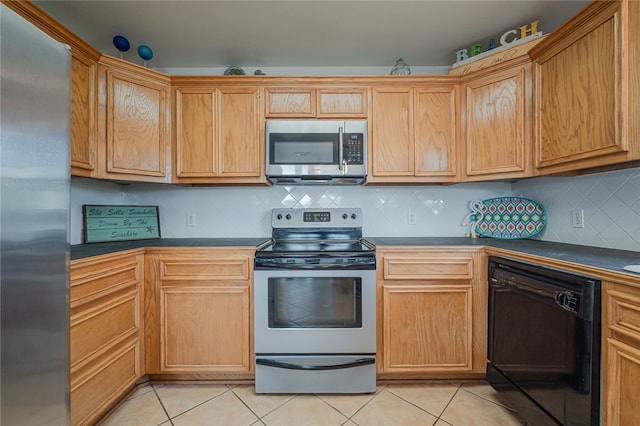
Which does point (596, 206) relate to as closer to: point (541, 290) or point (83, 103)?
point (541, 290)

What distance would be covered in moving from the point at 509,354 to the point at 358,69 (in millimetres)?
2397

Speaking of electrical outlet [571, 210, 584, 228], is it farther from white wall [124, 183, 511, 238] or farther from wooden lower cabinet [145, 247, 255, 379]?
wooden lower cabinet [145, 247, 255, 379]

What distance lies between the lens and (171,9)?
1.75m

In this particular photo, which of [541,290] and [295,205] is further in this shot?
[295,205]

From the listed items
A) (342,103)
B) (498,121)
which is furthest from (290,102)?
(498,121)

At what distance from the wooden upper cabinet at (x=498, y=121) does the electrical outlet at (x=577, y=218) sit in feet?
1.38

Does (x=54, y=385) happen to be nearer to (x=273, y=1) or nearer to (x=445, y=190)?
(x=273, y=1)

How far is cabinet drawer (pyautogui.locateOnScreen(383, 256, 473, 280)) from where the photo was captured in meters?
1.81

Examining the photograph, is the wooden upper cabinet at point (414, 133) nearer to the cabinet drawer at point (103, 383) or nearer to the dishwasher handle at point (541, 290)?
the dishwasher handle at point (541, 290)

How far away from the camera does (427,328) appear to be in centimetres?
180

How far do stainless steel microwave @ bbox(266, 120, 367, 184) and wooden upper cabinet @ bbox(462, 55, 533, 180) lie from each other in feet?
2.65

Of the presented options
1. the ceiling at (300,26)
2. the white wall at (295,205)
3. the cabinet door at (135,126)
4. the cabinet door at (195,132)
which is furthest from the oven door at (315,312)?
the ceiling at (300,26)

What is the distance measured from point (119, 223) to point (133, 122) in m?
0.82

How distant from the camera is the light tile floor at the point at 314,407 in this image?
1.51 meters
